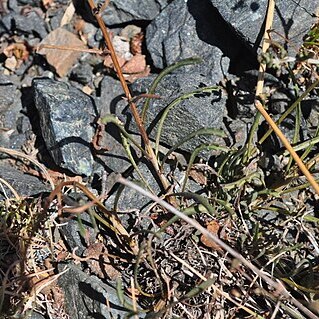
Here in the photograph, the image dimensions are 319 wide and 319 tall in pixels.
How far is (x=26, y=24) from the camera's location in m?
2.68

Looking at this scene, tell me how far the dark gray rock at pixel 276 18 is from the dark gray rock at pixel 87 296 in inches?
40.8

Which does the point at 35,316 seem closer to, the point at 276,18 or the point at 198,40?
the point at 198,40

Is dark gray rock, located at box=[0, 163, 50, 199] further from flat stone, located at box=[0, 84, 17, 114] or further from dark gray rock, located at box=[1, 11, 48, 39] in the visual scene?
dark gray rock, located at box=[1, 11, 48, 39]

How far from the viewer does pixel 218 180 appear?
7.32ft

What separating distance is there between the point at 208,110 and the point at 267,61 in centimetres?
52

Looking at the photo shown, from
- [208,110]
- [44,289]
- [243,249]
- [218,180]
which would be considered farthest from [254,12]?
[44,289]

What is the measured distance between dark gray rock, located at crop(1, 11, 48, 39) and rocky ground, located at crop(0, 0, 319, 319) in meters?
0.17

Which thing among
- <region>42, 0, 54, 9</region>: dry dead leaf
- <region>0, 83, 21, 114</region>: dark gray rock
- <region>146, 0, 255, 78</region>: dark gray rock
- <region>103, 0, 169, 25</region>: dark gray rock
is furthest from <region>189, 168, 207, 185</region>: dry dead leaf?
<region>42, 0, 54, 9</region>: dry dead leaf

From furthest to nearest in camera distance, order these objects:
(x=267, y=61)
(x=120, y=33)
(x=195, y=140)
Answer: (x=120, y=33), (x=195, y=140), (x=267, y=61)

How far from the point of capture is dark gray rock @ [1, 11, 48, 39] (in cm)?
268

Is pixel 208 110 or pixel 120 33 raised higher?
pixel 120 33

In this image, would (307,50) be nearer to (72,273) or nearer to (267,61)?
(267,61)

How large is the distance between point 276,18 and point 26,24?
1.11 m

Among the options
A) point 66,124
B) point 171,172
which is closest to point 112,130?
point 66,124
